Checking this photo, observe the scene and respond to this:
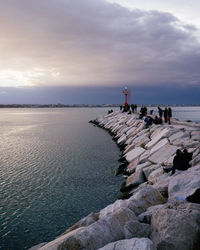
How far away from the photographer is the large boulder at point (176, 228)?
4.15 m

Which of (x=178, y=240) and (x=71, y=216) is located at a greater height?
(x=178, y=240)

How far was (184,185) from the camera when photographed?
282 inches

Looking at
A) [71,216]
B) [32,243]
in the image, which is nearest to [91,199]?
[71,216]

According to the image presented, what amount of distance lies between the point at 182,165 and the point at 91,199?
166 inches

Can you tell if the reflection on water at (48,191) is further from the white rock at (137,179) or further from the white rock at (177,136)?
the white rock at (177,136)

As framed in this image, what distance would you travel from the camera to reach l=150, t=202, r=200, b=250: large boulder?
4.15 metres

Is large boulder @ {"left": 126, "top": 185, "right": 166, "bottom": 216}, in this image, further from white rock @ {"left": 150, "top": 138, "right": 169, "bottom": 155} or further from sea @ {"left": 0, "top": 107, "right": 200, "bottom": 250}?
white rock @ {"left": 150, "top": 138, "right": 169, "bottom": 155}

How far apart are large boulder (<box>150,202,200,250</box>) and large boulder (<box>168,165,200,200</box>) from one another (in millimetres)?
1941

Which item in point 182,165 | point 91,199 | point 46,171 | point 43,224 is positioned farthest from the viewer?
point 46,171

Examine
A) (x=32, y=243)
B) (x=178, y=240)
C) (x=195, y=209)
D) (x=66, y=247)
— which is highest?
(x=195, y=209)

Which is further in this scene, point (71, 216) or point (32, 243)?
point (71, 216)

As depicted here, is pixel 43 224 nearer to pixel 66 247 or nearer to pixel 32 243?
pixel 32 243

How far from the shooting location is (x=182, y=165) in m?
8.71

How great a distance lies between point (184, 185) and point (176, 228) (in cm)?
317
